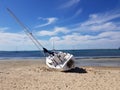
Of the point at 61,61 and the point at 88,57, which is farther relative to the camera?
the point at 88,57

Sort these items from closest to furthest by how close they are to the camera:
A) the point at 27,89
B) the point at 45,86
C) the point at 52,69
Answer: the point at 27,89, the point at 45,86, the point at 52,69

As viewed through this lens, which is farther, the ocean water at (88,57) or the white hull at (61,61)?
Result: the ocean water at (88,57)

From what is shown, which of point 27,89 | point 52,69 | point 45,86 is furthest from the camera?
point 52,69

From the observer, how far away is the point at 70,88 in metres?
13.8

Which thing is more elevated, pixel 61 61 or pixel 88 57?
pixel 61 61

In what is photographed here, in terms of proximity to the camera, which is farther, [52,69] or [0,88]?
[52,69]

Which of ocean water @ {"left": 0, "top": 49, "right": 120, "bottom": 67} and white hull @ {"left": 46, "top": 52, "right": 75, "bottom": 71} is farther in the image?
ocean water @ {"left": 0, "top": 49, "right": 120, "bottom": 67}

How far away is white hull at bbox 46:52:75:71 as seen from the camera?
22.6 m

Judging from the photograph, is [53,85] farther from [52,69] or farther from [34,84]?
[52,69]

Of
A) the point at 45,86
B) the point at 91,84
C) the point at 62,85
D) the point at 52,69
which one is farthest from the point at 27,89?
the point at 52,69

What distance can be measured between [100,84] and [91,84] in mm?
561

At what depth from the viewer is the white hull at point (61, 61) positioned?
890 inches

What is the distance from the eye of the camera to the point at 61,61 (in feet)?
78.9

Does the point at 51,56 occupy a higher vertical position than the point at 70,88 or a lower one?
higher
